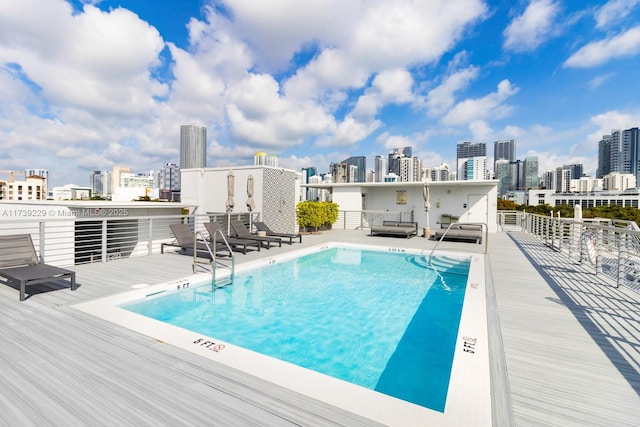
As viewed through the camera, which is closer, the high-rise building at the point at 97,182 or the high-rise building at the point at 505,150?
the high-rise building at the point at 505,150

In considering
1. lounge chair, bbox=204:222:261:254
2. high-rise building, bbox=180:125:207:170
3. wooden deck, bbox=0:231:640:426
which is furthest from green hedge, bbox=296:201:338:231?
high-rise building, bbox=180:125:207:170

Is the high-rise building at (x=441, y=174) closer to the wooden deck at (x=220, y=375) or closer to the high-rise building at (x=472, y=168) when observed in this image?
the high-rise building at (x=472, y=168)

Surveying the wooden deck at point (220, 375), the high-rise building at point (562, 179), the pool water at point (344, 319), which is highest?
the high-rise building at point (562, 179)

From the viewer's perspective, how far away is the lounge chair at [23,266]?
4.05 metres

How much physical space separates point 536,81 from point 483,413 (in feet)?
61.4

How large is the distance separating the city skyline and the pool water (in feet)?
28.4

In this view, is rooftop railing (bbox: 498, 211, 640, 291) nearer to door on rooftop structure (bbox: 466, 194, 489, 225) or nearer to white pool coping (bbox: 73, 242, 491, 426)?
white pool coping (bbox: 73, 242, 491, 426)

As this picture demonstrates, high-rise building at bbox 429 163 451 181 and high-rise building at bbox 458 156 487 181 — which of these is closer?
high-rise building at bbox 429 163 451 181

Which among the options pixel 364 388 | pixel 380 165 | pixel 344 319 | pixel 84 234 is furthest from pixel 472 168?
pixel 364 388

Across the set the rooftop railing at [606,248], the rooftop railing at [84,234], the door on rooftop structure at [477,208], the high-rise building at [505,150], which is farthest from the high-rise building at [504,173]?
the rooftop railing at [84,234]

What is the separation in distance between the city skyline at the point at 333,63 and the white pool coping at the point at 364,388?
9793mm

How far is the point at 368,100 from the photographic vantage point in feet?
61.1

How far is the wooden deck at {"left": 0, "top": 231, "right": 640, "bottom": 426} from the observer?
1.88 metres

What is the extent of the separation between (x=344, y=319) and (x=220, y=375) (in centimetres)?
241
